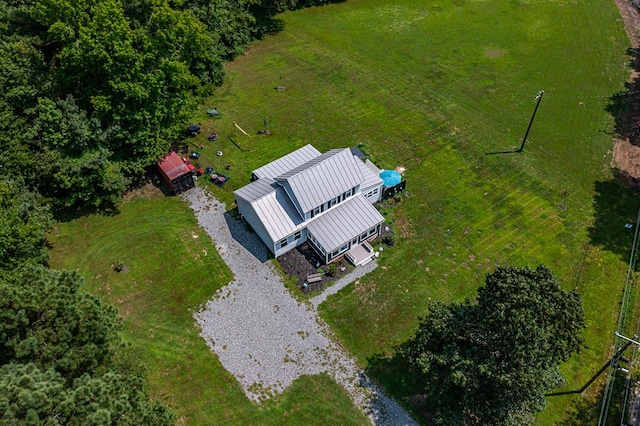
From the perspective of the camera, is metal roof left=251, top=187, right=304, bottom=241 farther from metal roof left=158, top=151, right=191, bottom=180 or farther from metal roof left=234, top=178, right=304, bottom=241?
metal roof left=158, top=151, right=191, bottom=180

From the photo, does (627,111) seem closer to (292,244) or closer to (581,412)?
(581,412)

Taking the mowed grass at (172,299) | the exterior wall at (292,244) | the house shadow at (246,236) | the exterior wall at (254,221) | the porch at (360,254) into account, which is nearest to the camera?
the mowed grass at (172,299)

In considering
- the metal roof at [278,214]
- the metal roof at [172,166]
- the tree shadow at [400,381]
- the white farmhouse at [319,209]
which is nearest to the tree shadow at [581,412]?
the tree shadow at [400,381]

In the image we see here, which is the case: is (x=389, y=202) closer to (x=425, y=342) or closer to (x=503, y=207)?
(x=503, y=207)

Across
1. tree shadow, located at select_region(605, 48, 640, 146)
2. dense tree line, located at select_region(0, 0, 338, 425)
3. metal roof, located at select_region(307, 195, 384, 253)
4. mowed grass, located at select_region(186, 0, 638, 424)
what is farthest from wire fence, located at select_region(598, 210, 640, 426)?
dense tree line, located at select_region(0, 0, 338, 425)

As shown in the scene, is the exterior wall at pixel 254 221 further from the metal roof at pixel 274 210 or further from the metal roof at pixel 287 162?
the metal roof at pixel 287 162
